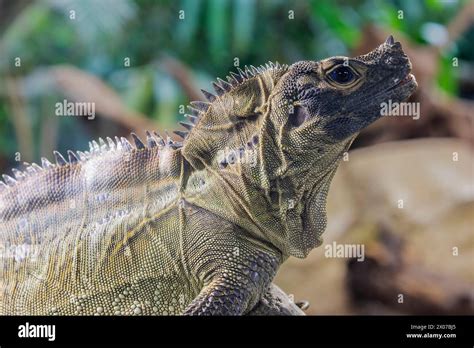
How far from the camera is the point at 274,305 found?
107 inches

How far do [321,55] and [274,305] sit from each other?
187 cm

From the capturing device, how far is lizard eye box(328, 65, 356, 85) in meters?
2.37

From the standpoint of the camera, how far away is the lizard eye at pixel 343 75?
237 cm

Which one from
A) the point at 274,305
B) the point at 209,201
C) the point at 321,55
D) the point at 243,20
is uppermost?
the point at 243,20

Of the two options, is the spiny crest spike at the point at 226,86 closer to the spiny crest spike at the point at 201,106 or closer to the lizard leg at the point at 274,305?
the spiny crest spike at the point at 201,106

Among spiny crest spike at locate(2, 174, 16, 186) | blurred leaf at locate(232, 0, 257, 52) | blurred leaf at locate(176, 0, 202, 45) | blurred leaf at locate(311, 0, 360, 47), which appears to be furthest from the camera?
blurred leaf at locate(176, 0, 202, 45)

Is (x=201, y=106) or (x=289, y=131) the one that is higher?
(x=201, y=106)

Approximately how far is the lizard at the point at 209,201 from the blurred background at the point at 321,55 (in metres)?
1.49

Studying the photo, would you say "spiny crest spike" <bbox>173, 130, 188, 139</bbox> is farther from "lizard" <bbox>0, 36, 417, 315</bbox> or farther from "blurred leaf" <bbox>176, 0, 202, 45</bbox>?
"blurred leaf" <bbox>176, 0, 202, 45</bbox>

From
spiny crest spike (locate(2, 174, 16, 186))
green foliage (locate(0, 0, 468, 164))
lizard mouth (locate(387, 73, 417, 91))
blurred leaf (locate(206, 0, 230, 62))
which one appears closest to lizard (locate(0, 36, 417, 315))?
lizard mouth (locate(387, 73, 417, 91))

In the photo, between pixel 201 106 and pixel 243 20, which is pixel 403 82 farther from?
pixel 243 20

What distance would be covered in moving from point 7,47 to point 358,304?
3.60m

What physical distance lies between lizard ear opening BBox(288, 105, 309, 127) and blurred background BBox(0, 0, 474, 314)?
1569 mm

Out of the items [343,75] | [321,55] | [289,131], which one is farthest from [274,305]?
[321,55]
